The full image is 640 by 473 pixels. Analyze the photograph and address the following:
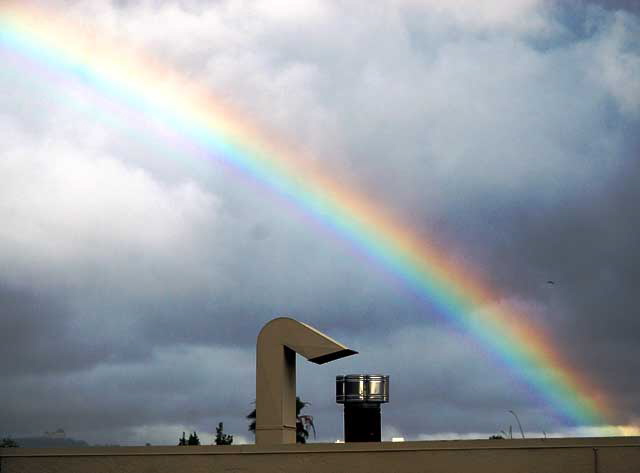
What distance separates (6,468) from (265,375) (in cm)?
722

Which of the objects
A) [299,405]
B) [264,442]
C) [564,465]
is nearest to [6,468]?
[264,442]

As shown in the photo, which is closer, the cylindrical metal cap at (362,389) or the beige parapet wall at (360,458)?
the beige parapet wall at (360,458)

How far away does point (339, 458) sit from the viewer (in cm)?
2320

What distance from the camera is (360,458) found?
23109 mm

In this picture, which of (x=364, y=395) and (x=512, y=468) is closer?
(x=512, y=468)

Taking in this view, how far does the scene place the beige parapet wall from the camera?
880 inches

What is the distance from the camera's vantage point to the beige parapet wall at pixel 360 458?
22.3 metres

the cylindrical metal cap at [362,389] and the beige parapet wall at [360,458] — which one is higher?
the cylindrical metal cap at [362,389]

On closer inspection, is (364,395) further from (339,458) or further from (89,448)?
(89,448)

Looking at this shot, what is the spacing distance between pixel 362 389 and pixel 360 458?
3.29m

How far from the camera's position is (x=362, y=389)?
2617cm

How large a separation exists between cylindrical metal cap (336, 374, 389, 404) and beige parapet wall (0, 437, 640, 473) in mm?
3076

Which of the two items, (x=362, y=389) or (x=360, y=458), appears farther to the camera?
(x=362, y=389)

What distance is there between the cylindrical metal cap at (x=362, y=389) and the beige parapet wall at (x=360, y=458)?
121 inches
